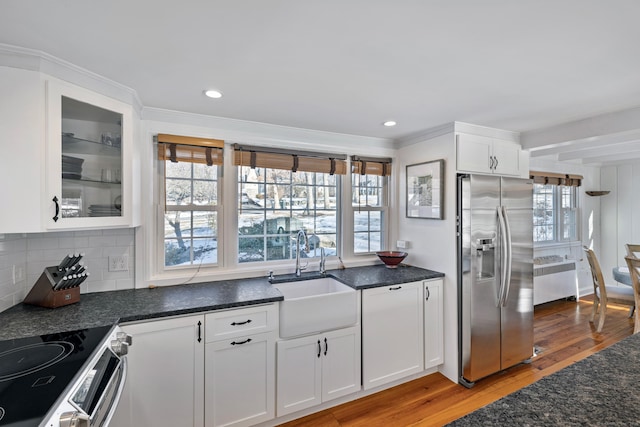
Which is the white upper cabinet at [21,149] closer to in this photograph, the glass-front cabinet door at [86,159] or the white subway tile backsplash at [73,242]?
the glass-front cabinet door at [86,159]

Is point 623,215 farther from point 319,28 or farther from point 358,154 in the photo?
point 319,28

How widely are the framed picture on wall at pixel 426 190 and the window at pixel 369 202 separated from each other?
31 cm

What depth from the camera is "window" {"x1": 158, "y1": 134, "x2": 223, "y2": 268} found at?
2395 millimetres

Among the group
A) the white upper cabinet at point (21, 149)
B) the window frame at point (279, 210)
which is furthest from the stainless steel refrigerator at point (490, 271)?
the white upper cabinet at point (21, 149)

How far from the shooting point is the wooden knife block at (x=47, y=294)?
177cm

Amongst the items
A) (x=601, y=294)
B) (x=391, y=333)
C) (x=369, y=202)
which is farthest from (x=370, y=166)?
(x=601, y=294)

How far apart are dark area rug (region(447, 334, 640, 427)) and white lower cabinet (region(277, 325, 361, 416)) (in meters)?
1.51

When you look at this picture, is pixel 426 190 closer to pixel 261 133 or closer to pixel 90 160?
pixel 261 133

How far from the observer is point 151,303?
75.2 inches

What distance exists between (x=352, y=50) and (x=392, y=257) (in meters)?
2.06

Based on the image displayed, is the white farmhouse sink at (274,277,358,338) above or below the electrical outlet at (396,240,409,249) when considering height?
below

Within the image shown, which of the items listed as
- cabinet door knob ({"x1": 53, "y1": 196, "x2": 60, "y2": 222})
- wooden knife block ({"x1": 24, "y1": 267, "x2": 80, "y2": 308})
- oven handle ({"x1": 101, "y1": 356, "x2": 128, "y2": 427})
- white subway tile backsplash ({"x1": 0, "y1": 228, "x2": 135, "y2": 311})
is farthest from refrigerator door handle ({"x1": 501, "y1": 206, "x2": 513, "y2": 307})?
wooden knife block ({"x1": 24, "y1": 267, "x2": 80, "y2": 308})

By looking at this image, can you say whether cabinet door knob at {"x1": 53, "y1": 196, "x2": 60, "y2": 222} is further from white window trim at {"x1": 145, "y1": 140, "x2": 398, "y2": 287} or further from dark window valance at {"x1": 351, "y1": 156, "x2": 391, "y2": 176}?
dark window valance at {"x1": 351, "y1": 156, "x2": 391, "y2": 176}

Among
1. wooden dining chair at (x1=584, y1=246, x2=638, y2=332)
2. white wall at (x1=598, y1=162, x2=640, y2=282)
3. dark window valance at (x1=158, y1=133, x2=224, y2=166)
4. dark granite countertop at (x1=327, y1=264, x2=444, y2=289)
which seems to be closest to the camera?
dark window valance at (x1=158, y1=133, x2=224, y2=166)
